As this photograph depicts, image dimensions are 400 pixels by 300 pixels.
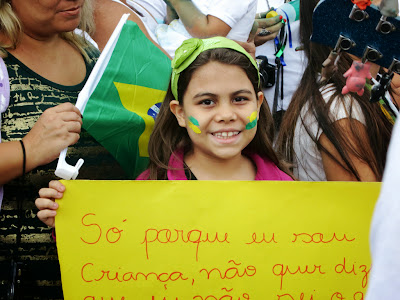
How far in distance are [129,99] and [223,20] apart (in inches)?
35.2

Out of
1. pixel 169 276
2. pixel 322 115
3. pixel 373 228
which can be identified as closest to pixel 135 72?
pixel 322 115

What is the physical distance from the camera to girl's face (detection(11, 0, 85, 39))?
77.2 inches

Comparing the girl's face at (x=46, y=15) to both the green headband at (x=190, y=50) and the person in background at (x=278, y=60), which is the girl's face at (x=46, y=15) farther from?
the person in background at (x=278, y=60)

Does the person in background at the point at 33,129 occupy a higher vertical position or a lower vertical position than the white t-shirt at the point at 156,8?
lower

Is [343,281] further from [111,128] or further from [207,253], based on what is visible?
[111,128]

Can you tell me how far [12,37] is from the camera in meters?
1.95

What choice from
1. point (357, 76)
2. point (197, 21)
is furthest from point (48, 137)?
point (197, 21)

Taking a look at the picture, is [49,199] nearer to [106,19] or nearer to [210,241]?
[210,241]

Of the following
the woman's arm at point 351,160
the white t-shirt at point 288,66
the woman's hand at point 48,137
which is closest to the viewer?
the woman's hand at point 48,137

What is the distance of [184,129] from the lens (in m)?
2.24

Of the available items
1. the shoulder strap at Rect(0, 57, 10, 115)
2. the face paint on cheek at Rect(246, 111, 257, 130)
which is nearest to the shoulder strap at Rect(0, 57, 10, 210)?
the shoulder strap at Rect(0, 57, 10, 115)

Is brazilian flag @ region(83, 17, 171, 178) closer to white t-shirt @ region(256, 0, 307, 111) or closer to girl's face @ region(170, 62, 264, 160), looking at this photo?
girl's face @ region(170, 62, 264, 160)

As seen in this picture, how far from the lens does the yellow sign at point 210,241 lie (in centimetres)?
170

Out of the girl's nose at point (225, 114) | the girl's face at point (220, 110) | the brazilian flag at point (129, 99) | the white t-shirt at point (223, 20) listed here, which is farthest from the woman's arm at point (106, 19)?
the girl's nose at point (225, 114)
